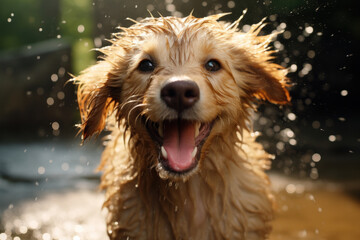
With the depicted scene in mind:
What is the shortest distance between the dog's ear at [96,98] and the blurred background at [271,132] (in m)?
1.69

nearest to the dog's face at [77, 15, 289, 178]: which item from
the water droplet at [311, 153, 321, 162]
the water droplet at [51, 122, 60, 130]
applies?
the water droplet at [311, 153, 321, 162]

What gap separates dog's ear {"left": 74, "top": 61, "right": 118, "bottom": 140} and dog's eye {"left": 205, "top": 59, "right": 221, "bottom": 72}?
763mm

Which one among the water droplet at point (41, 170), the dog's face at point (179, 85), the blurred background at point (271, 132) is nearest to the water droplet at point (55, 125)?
the blurred background at point (271, 132)

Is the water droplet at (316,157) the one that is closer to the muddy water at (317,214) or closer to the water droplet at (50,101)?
the muddy water at (317,214)

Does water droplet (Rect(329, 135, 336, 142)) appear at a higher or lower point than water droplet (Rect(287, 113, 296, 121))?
higher

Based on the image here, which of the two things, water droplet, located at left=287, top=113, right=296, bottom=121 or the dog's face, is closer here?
the dog's face

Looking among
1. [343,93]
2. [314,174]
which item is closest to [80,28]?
[343,93]

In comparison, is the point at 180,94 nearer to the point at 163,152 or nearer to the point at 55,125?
the point at 163,152

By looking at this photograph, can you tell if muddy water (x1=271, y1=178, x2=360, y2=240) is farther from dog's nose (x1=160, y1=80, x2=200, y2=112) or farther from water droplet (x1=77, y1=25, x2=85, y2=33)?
water droplet (x1=77, y1=25, x2=85, y2=33)

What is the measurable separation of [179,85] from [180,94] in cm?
7

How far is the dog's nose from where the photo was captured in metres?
2.81

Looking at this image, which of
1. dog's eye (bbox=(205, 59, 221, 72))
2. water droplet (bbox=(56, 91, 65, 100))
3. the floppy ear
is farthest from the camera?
water droplet (bbox=(56, 91, 65, 100))

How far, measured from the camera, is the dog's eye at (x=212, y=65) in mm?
3295

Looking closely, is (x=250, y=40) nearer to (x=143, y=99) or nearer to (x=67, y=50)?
(x=143, y=99)
